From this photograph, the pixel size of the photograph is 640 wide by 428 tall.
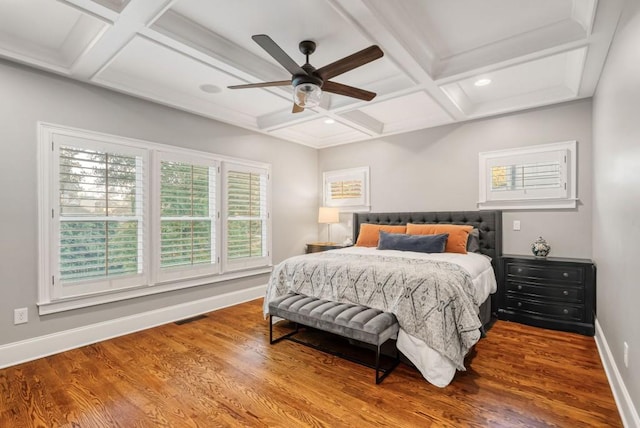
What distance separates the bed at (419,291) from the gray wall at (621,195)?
0.85 meters

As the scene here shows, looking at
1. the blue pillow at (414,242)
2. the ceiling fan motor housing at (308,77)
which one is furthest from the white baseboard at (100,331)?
the ceiling fan motor housing at (308,77)

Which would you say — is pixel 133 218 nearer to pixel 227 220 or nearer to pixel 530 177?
pixel 227 220

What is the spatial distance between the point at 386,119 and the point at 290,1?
9.37ft

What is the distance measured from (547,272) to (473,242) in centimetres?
81

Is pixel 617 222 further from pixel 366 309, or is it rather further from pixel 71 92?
pixel 71 92

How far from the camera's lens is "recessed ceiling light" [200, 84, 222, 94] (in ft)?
11.7

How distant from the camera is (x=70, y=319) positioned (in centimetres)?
304

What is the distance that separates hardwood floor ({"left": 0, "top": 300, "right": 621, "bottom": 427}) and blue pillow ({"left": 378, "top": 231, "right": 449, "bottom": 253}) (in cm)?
111

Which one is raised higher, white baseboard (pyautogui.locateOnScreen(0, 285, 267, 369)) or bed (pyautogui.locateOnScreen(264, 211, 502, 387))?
bed (pyautogui.locateOnScreen(264, 211, 502, 387))

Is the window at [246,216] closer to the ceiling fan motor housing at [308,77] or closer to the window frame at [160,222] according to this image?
the window frame at [160,222]

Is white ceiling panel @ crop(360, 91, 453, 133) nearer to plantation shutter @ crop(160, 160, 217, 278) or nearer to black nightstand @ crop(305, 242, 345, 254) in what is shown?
black nightstand @ crop(305, 242, 345, 254)

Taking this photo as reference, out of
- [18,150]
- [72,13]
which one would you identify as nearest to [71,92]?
[18,150]

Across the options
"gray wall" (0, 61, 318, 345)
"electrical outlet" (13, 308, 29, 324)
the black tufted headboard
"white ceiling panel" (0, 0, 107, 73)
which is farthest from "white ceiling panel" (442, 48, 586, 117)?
"electrical outlet" (13, 308, 29, 324)

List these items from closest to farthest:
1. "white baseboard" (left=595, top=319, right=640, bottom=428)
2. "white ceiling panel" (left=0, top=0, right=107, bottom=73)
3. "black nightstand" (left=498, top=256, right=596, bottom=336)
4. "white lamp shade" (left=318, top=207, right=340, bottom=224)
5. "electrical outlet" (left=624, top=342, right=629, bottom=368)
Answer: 1. "white baseboard" (left=595, top=319, right=640, bottom=428)
2. "electrical outlet" (left=624, top=342, right=629, bottom=368)
3. "white ceiling panel" (left=0, top=0, right=107, bottom=73)
4. "black nightstand" (left=498, top=256, right=596, bottom=336)
5. "white lamp shade" (left=318, top=207, right=340, bottom=224)
